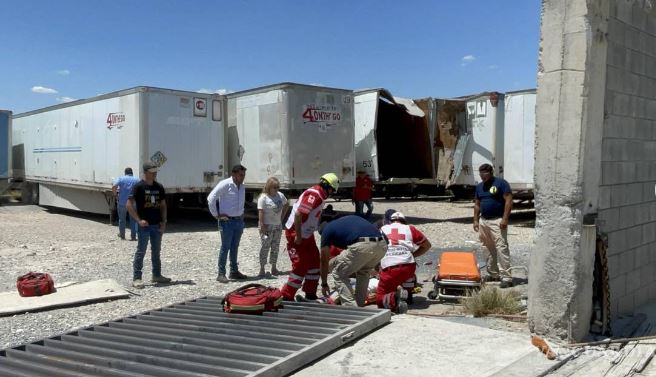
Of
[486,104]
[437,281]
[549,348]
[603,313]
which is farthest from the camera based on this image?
[486,104]

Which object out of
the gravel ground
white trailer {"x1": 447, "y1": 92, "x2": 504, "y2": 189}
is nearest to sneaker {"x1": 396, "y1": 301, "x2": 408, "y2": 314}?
the gravel ground

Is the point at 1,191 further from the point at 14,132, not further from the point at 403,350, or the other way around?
the point at 403,350

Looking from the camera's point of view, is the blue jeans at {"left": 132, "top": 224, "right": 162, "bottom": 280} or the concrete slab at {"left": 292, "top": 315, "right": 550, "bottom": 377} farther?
the blue jeans at {"left": 132, "top": 224, "right": 162, "bottom": 280}

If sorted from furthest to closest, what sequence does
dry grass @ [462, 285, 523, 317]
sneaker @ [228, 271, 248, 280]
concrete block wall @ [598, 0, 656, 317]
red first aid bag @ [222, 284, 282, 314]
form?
sneaker @ [228, 271, 248, 280], dry grass @ [462, 285, 523, 317], red first aid bag @ [222, 284, 282, 314], concrete block wall @ [598, 0, 656, 317]

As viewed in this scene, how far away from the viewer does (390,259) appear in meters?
6.67

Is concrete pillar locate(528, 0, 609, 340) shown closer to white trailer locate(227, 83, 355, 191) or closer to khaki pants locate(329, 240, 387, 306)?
khaki pants locate(329, 240, 387, 306)

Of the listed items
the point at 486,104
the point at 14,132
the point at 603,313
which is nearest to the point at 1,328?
the point at 603,313

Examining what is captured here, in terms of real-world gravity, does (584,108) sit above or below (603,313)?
above

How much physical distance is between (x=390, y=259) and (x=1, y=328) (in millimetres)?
4021

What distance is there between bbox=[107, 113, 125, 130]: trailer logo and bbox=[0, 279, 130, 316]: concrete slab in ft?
23.6

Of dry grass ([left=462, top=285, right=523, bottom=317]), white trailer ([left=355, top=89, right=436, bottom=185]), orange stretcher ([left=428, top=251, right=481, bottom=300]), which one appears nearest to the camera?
dry grass ([left=462, top=285, right=523, bottom=317])

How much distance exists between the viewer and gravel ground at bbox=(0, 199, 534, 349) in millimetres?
6613

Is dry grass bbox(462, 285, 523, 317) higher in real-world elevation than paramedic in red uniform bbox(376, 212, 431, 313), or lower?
lower

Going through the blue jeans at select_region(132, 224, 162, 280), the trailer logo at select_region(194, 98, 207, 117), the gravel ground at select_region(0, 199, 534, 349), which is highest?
the trailer logo at select_region(194, 98, 207, 117)
